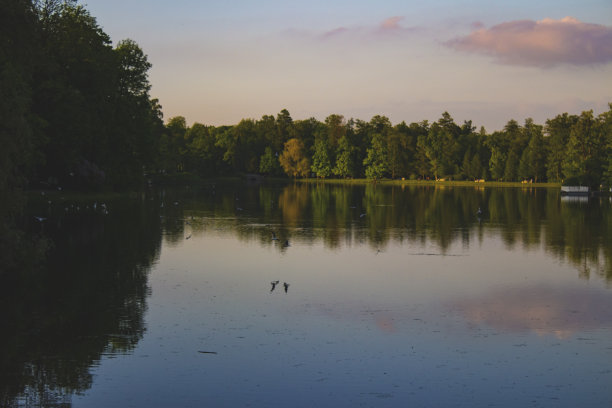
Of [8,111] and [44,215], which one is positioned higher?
[8,111]

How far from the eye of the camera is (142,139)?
72938 millimetres

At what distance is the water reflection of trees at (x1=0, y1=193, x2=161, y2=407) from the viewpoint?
42.5ft

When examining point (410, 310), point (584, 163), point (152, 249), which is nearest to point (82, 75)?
point (152, 249)

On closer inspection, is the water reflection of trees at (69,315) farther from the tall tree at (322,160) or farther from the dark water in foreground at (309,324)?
the tall tree at (322,160)

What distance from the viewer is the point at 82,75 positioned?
60344 mm

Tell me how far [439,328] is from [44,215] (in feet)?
120

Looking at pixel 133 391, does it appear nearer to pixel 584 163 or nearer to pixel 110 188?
pixel 110 188

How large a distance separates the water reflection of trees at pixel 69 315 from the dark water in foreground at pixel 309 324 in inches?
2.6

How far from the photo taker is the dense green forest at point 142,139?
90.3 feet

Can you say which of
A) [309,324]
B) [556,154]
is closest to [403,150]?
[556,154]

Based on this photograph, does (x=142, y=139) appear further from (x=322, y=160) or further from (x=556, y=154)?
(x=322, y=160)

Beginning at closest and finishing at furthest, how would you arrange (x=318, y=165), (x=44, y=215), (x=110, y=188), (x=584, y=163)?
1. (x=44, y=215)
2. (x=110, y=188)
3. (x=584, y=163)
4. (x=318, y=165)

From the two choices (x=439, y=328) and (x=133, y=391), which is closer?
(x=133, y=391)

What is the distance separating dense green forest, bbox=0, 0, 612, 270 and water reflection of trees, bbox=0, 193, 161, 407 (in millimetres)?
2940
